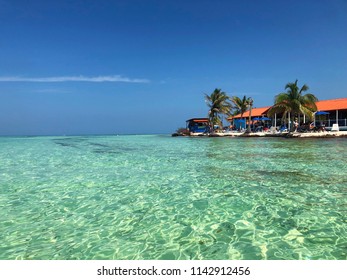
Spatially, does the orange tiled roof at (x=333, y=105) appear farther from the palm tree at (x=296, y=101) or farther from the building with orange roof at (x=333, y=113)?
the palm tree at (x=296, y=101)

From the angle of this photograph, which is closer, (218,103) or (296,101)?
(296,101)

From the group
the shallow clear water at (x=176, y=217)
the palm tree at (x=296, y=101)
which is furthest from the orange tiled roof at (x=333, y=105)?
the shallow clear water at (x=176, y=217)

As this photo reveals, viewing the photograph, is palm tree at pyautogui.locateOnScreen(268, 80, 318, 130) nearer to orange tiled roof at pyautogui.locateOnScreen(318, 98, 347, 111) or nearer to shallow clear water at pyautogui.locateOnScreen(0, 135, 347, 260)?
orange tiled roof at pyautogui.locateOnScreen(318, 98, 347, 111)

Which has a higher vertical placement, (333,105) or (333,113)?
(333,105)

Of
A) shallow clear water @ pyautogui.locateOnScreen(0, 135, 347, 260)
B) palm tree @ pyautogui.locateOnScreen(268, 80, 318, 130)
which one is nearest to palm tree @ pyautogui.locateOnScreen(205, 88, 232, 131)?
palm tree @ pyautogui.locateOnScreen(268, 80, 318, 130)

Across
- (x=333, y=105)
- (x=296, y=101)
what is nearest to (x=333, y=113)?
(x=333, y=105)

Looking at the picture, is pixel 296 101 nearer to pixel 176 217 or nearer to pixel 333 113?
pixel 333 113

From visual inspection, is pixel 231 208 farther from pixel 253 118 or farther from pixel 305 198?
pixel 253 118

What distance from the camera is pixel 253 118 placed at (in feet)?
137

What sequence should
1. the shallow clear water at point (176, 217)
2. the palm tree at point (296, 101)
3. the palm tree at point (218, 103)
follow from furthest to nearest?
the palm tree at point (218, 103) → the palm tree at point (296, 101) → the shallow clear water at point (176, 217)

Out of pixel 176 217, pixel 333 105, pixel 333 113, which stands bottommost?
pixel 176 217

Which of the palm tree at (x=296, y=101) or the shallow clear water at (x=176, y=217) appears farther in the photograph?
the palm tree at (x=296, y=101)

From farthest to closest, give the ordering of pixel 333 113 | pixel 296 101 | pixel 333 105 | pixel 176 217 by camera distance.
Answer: pixel 333 113
pixel 333 105
pixel 296 101
pixel 176 217
